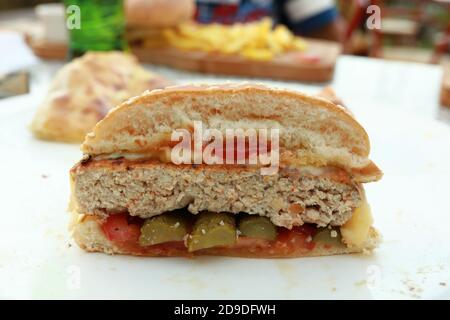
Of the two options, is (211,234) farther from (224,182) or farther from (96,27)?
(96,27)

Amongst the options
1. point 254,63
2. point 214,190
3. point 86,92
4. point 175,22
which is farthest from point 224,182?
point 175,22

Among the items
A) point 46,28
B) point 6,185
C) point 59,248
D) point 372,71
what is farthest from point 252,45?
point 59,248

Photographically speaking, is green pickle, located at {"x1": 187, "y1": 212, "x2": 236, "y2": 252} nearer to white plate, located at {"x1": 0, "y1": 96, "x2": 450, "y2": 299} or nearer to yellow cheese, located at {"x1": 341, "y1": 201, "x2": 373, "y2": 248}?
white plate, located at {"x1": 0, "y1": 96, "x2": 450, "y2": 299}

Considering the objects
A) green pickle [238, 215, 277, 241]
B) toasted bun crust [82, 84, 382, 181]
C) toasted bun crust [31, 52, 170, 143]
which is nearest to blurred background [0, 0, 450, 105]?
toasted bun crust [31, 52, 170, 143]

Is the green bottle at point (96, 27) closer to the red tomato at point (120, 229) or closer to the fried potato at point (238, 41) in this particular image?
the fried potato at point (238, 41)

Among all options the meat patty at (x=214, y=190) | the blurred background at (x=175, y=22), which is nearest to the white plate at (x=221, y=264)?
the meat patty at (x=214, y=190)

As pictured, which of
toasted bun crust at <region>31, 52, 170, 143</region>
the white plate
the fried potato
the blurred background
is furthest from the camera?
the fried potato
